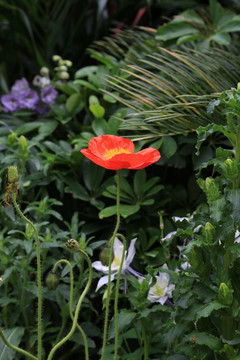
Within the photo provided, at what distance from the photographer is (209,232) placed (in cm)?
110

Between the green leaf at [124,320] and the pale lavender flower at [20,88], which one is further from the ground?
the pale lavender flower at [20,88]

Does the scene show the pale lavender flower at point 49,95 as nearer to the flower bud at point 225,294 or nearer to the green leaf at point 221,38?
the green leaf at point 221,38

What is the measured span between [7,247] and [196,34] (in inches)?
37.9

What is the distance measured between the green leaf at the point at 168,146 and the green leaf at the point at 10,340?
0.59m

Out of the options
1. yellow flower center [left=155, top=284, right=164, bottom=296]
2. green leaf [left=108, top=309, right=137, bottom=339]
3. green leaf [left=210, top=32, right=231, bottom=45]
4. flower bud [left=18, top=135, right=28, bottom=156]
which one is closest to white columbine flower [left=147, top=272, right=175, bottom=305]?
yellow flower center [left=155, top=284, right=164, bottom=296]

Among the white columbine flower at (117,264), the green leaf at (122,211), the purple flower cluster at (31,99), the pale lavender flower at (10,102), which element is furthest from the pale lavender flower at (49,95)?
the white columbine flower at (117,264)

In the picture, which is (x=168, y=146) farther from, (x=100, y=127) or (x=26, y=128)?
(x=26, y=128)

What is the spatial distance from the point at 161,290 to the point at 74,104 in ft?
2.59

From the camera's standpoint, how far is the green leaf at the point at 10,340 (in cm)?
133

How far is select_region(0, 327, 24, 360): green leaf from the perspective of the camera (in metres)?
1.33

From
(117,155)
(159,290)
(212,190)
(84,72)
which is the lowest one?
(159,290)

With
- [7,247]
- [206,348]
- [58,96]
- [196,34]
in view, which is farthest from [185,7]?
[206,348]

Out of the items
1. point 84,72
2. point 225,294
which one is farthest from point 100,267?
point 84,72

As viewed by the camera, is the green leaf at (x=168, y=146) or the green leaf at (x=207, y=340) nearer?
the green leaf at (x=207, y=340)
